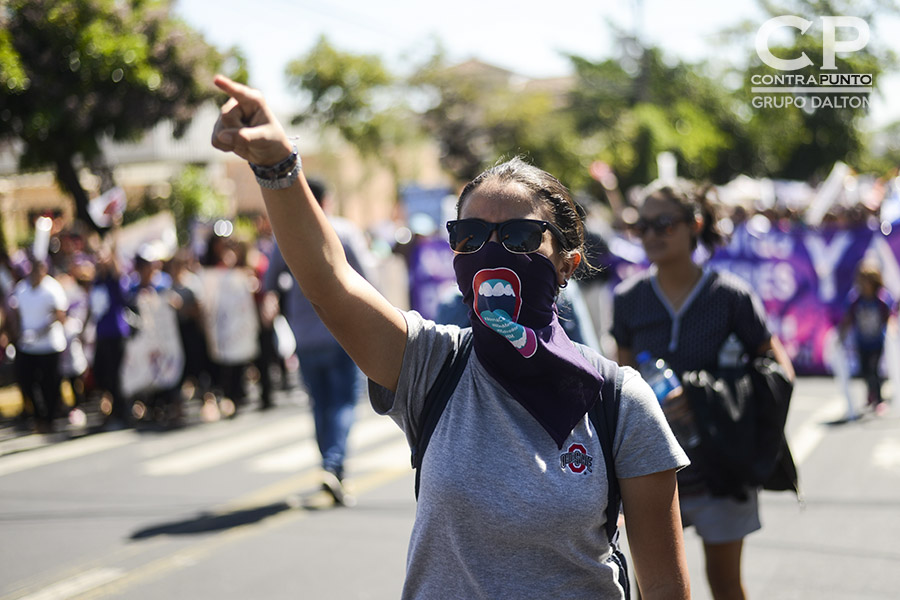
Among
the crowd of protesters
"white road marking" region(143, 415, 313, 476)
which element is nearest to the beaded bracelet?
"white road marking" region(143, 415, 313, 476)

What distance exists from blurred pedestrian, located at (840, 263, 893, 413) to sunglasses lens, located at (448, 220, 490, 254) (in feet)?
29.5

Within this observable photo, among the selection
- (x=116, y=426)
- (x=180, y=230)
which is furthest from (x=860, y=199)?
(x=180, y=230)

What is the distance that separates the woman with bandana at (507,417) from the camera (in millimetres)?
1937

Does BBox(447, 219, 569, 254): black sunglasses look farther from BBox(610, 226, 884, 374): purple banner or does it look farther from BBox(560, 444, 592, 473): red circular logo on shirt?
BBox(610, 226, 884, 374): purple banner

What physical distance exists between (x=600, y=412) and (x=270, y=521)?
194 inches

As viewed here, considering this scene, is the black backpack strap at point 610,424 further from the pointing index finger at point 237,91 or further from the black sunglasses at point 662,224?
the black sunglasses at point 662,224

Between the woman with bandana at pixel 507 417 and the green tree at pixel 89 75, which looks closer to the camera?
the woman with bandana at pixel 507 417

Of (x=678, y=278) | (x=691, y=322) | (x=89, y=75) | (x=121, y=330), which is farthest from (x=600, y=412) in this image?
(x=89, y=75)

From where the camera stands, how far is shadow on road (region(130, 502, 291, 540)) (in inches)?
249

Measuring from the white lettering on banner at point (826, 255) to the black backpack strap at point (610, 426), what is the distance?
37.4ft

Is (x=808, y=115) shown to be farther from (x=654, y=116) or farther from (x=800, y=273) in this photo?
(x=800, y=273)

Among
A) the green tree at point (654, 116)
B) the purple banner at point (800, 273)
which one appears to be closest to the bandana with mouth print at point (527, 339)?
the purple banner at point (800, 273)

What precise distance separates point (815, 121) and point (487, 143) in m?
12.7

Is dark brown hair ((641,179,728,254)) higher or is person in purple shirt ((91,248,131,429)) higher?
dark brown hair ((641,179,728,254))
